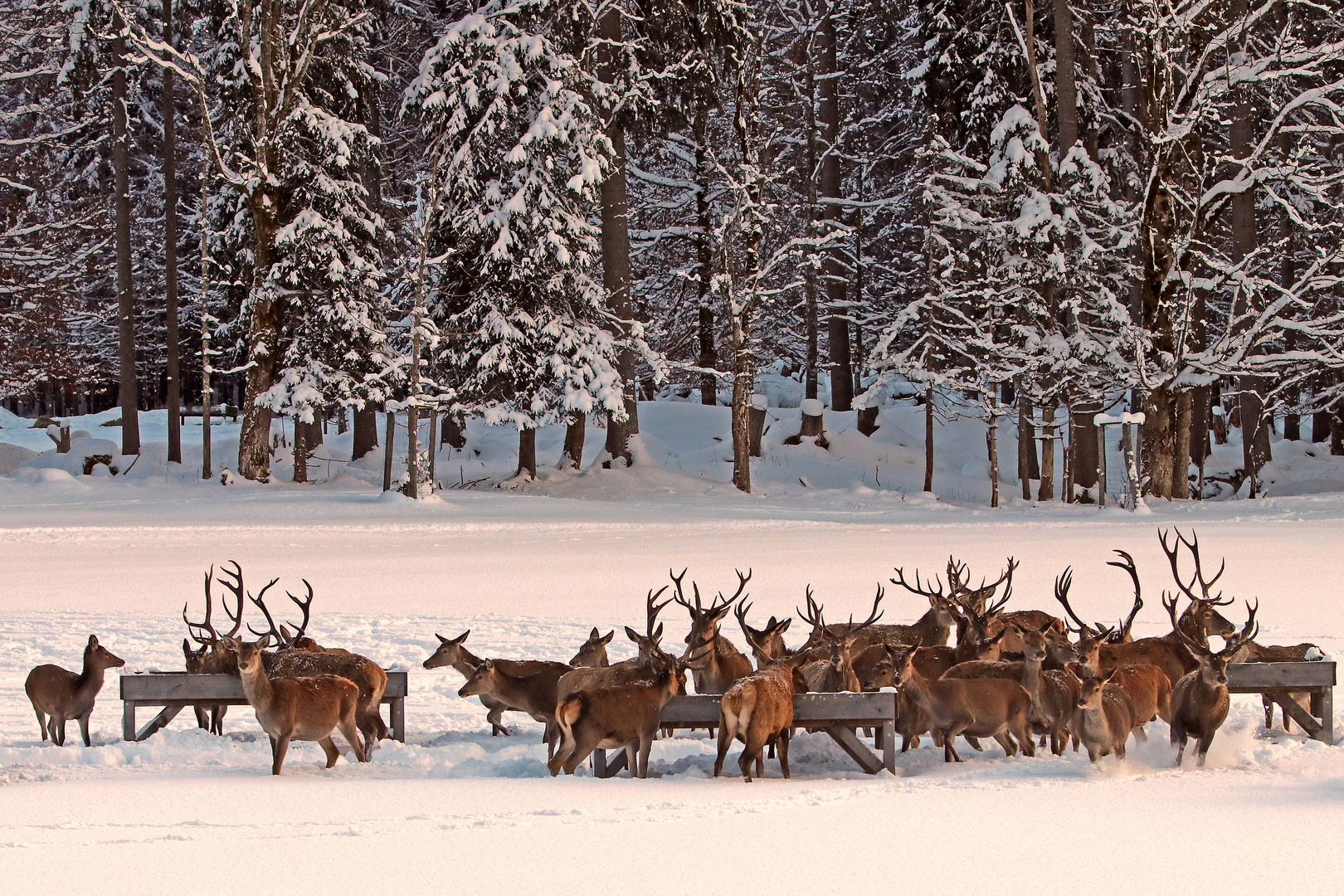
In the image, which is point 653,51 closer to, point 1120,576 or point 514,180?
point 514,180

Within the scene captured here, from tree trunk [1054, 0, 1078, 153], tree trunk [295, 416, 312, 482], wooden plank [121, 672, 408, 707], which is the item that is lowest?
wooden plank [121, 672, 408, 707]

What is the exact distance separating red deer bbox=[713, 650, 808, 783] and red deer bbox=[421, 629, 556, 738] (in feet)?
5.61

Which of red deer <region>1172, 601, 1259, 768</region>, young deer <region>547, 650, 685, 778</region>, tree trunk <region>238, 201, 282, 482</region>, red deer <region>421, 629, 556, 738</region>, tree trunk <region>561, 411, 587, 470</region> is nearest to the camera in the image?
young deer <region>547, 650, 685, 778</region>

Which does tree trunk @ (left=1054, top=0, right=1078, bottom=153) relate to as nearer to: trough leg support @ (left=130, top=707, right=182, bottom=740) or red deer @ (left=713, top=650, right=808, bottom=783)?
red deer @ (left=713, top=650, right=808, bottom=783)

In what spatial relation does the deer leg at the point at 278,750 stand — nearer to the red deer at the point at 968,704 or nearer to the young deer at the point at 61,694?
the young deer at the point at 61,694

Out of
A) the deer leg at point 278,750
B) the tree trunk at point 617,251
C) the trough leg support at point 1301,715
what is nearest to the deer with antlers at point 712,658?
the deer leg at point 278,750

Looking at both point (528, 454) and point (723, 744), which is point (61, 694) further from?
point (528, 454)

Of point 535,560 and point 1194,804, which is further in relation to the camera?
point 535,560

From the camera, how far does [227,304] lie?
30469 mm

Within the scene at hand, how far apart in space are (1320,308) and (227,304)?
24383 millimetres

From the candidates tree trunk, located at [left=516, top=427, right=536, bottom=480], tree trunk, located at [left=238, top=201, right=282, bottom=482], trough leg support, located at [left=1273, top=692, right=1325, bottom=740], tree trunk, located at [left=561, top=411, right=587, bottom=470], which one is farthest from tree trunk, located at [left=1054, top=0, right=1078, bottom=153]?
trough leg support, located at [left=1273, top=692, right=1325, bottom=740]

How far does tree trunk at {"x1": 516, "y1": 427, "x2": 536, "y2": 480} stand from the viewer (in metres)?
28.2

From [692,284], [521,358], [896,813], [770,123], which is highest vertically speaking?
[770,123]

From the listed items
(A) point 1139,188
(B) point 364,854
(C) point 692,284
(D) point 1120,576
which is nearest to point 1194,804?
(B) point 364,854
